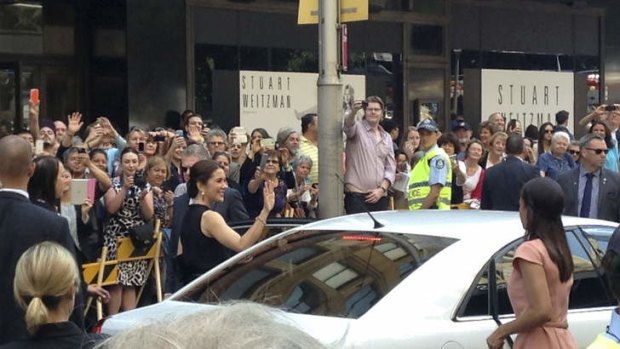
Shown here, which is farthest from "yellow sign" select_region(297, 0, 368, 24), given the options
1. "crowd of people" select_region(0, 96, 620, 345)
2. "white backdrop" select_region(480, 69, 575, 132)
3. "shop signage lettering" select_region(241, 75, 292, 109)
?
"white backdrop" select_region(480, 69, 575, 132)

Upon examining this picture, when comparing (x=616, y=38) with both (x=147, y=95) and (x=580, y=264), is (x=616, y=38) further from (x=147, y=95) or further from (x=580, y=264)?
(x=580, y=264)

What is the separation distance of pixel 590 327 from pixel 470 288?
2.91 feet

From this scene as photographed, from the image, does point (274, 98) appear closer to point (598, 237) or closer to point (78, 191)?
point (78, 191)

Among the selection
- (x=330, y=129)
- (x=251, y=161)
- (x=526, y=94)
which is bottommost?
(x=251, y=161)

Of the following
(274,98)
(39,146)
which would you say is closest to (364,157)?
(39,146)

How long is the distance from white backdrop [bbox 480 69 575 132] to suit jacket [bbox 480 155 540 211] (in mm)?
11701

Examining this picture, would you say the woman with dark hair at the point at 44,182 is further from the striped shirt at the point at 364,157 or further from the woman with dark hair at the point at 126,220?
the striped shirt at the point at 364,157

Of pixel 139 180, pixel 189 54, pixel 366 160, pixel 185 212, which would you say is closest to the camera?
pixel 185 212

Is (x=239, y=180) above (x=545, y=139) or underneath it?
underneath

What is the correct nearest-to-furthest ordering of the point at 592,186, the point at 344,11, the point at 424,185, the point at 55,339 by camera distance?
the point at 55,339, the point at 344,11, the point at 592,186, the point at 424,185

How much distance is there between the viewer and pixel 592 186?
9836 millimetres

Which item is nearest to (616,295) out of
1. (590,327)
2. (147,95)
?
(590,327)

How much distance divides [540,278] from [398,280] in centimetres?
67

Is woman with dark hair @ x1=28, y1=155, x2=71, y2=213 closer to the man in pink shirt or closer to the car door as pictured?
the car door
